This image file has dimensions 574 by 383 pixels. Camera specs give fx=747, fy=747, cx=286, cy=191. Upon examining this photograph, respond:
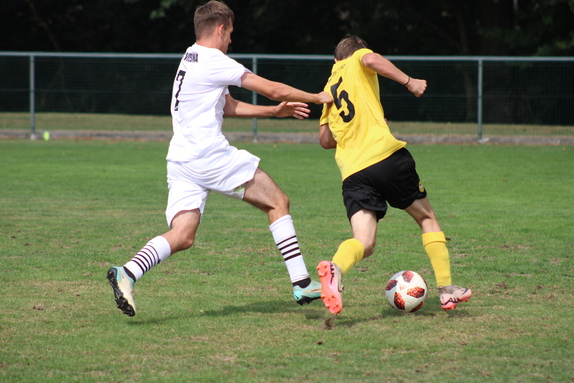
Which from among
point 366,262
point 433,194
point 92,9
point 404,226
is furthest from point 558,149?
point 92,9

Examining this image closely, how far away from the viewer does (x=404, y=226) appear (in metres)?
8.49

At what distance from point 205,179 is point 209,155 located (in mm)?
163

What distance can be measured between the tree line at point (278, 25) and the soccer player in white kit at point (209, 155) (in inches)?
890

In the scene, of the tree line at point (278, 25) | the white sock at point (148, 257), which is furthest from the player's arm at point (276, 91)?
the tree line at point (278, 25)

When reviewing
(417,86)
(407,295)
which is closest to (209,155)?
(417,86)

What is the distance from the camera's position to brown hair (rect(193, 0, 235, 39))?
4977 mm

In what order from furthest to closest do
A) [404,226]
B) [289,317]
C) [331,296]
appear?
[404,226]
[289,317]
[331,296]

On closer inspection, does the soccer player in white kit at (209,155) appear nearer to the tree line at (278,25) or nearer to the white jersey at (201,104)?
the white jersey at (201,104)

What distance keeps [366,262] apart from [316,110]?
17365 mm

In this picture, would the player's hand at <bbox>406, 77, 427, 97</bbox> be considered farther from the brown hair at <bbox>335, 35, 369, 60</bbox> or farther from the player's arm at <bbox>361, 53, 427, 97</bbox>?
the brown hair at <bbox>335, 35, 369, 60</bbox>

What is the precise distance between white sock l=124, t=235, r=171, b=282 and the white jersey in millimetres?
567

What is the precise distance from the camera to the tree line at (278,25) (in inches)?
1137

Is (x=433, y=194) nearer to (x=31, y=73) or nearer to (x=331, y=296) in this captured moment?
(x=331, y=296)

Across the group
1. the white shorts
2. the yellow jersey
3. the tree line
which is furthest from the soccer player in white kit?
the tree line
